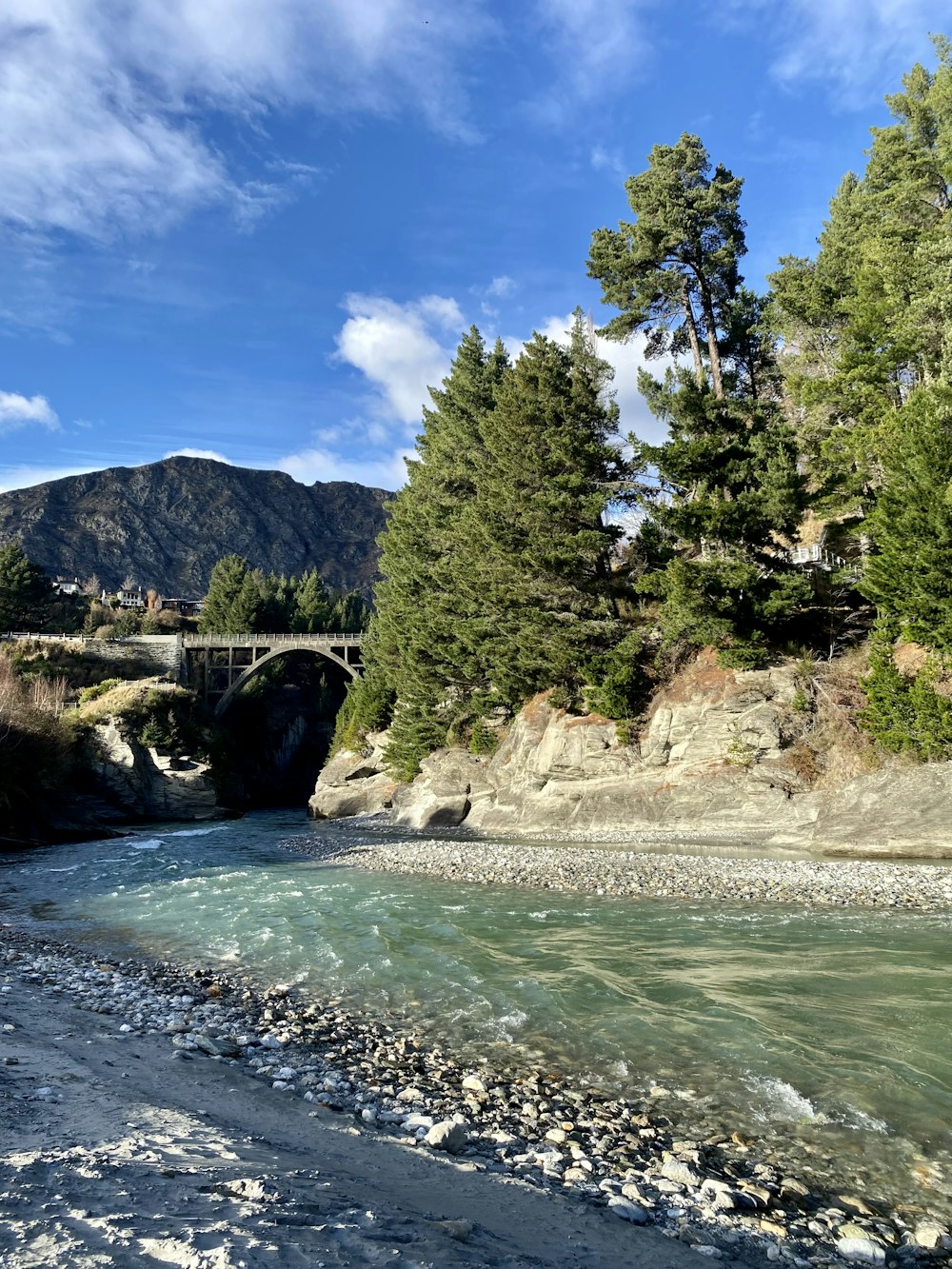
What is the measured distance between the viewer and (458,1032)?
804cm

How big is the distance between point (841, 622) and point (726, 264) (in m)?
16.1

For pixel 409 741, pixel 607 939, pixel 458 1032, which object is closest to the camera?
pixel 458 1032

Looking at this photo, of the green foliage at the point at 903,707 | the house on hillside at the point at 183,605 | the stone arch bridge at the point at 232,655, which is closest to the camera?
the green foliage at the point at 903,707

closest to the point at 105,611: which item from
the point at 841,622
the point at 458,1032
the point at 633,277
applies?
the point at 633,277

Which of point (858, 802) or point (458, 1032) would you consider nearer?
point (458, 1032)

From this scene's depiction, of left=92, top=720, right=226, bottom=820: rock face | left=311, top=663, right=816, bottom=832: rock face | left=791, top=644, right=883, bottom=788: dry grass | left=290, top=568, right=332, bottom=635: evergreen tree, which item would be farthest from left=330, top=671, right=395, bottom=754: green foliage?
left=290, top=568, right=332, bottom=635: evergreen tree

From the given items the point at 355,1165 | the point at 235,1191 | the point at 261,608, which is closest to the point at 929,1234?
the point at 355,1165

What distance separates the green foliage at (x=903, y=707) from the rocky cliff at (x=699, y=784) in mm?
769

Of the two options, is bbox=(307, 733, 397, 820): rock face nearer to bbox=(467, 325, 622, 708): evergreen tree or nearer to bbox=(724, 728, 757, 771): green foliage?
bbox=(467, 325, 622, 708): evergreen tree

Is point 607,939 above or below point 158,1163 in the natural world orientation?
below

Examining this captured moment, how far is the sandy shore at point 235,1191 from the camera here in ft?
9.94

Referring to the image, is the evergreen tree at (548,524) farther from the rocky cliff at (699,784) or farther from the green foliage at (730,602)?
the green foliage at (730,602)

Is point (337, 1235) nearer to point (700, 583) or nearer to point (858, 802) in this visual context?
point (858, 802)

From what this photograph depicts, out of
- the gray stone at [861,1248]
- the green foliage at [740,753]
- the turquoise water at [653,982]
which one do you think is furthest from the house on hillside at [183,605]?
the gray stone at [861,1248]
